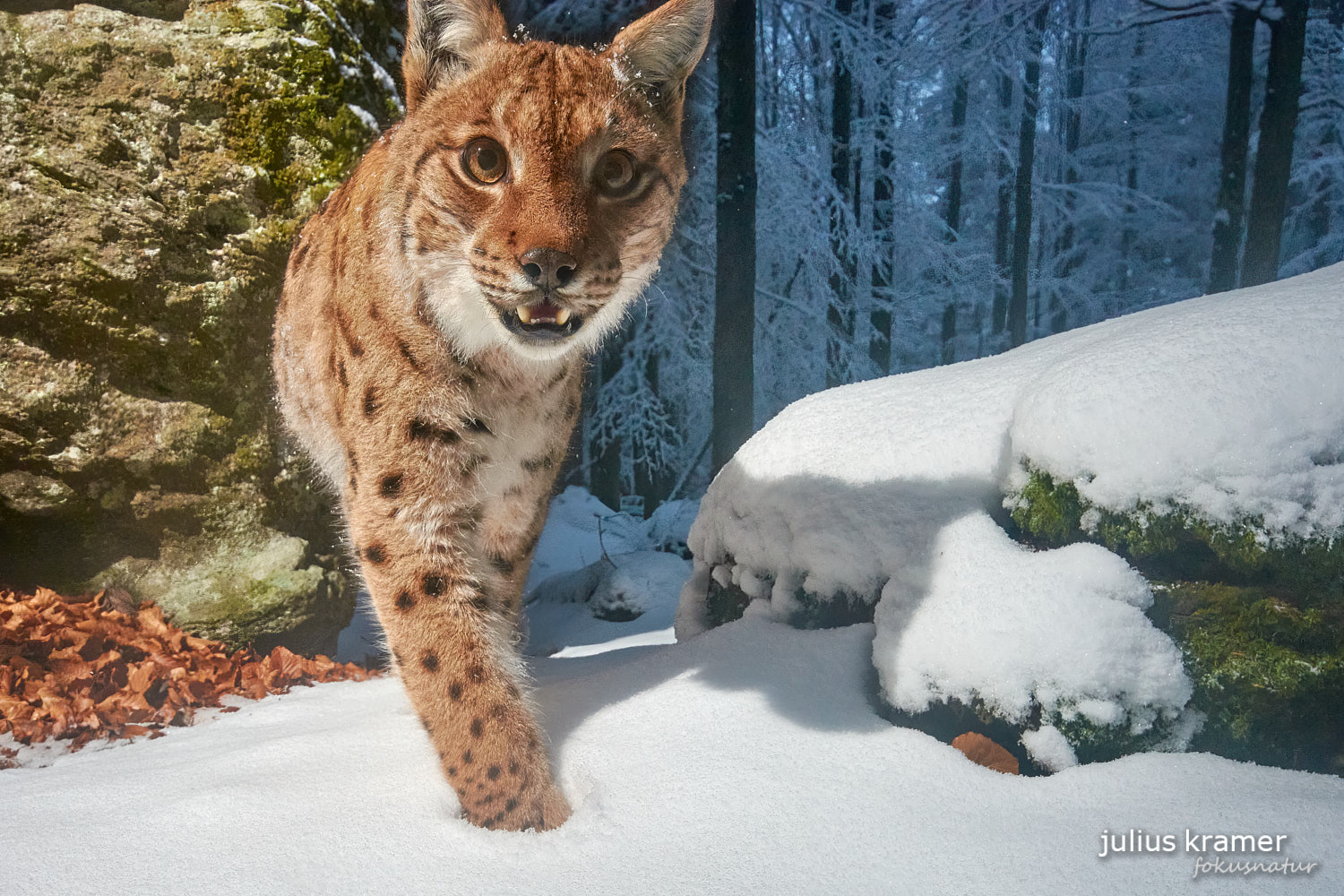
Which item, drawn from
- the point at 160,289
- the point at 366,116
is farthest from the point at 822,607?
the point at 366,116

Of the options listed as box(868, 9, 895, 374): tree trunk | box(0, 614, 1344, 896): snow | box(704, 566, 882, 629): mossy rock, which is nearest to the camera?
box(0, 614, 1344, 896): snow

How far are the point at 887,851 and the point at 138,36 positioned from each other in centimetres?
582

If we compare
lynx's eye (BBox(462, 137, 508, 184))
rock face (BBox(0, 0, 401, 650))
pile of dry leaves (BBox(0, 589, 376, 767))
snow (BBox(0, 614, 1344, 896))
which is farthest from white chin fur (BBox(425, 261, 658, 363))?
rock face (BBox(0, 0, 401, 650))

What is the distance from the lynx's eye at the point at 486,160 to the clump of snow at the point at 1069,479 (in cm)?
181

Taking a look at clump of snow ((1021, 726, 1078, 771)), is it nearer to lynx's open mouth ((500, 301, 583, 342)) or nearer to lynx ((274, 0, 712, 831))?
lynx ((274, 0, 712, 831))

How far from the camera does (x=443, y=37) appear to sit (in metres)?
2.99

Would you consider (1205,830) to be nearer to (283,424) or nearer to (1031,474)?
(1031,474)

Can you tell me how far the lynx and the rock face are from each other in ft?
6.78

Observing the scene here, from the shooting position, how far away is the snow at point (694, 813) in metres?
2.01

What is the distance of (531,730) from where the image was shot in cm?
271

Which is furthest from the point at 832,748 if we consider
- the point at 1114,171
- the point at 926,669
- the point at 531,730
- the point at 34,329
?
the point at 1114,171

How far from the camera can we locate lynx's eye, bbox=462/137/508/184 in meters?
2.75

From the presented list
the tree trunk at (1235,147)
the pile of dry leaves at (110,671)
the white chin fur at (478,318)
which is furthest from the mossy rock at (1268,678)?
the tree trunk at (1235,147)

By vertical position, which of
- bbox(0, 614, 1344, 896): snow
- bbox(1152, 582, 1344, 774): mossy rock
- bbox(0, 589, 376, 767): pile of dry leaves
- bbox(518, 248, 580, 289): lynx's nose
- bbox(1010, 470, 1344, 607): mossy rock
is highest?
bbox(518, 248, 580, 289): lynx's nose
